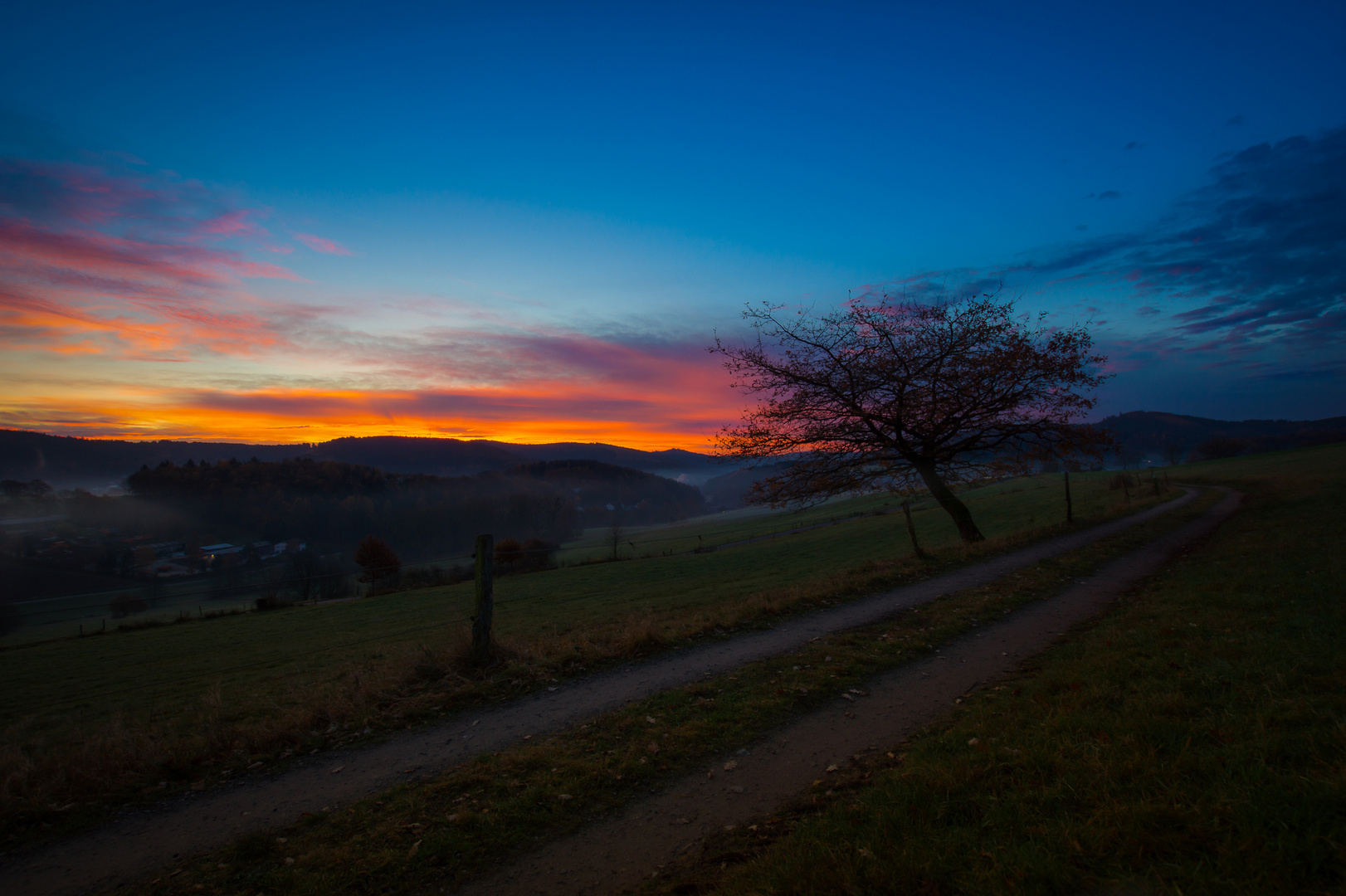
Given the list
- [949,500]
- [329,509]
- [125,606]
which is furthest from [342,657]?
[329,509]

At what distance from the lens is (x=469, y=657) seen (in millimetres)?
9164

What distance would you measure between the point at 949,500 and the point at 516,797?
64.7ft

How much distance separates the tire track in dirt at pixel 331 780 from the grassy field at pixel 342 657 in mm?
540

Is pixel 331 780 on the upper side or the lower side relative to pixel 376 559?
upper

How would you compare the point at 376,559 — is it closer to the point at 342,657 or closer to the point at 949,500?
the point at 342,657

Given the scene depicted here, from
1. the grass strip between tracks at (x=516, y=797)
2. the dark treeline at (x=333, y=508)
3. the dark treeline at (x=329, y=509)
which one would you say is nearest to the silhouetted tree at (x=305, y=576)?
the dark treeline at (x=333, y=508)

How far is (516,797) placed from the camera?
209 inches

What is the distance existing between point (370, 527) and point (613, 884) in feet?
542

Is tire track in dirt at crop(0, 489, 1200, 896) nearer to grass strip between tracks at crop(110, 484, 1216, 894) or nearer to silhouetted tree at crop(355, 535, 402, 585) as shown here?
grass strip between tracks at crop(110, 484, 1216, 894)

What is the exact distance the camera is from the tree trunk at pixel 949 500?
65.3 ft

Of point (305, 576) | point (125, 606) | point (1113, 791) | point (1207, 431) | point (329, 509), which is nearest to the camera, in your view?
point (1113, 791)

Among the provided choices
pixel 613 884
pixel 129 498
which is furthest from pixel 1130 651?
pixel 129 498

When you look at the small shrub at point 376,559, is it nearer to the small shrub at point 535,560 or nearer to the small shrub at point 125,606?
the small shrub at point 535,560

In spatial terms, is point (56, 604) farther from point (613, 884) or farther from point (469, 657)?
point (613, 884)
